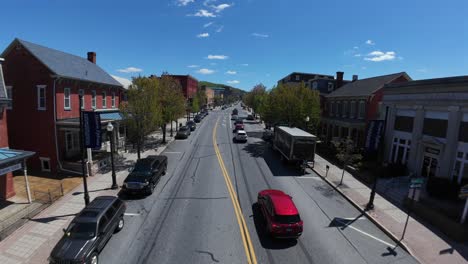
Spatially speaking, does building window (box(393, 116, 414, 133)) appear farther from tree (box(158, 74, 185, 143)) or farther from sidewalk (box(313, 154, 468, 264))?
tree (box(158, 74, 185, 143))

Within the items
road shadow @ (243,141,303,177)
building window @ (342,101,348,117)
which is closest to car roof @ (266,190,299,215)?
road shadow @ (243,141,303,177)

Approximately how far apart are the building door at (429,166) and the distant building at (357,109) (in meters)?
6.94

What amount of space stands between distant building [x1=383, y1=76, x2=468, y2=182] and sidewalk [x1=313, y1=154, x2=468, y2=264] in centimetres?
523

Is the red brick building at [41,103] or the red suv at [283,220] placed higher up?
the red brick building at [41,103]

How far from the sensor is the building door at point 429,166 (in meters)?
19.2

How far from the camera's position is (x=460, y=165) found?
17469 mm

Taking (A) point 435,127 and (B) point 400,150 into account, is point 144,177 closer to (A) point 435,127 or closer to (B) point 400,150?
(A) point 435,127

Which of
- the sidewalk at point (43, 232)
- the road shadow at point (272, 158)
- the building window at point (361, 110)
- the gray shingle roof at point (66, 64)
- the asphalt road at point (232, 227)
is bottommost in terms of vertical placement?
the sidewalk at point (43, 232)

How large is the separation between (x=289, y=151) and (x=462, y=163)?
12362mm

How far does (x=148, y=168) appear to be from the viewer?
1828 centimetres

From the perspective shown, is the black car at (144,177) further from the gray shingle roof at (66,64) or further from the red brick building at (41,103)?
the gray shingle roof at (66,64)

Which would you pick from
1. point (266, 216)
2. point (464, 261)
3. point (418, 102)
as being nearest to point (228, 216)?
point (266, 216)

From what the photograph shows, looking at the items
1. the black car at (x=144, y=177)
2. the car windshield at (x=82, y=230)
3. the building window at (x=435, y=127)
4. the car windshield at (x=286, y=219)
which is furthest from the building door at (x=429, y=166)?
the car windshield at (x=82, y=230)

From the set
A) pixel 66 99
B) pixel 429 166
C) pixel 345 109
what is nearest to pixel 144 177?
pixel 66 99
